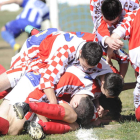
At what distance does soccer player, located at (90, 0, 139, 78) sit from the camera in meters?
3.88

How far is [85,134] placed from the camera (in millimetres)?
3406

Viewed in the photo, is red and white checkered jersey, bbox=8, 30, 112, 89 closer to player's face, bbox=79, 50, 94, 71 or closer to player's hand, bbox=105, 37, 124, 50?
player's face, bbox=79, 50, 94, 71

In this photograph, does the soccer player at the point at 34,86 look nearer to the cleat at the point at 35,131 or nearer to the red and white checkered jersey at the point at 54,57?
the red and white checkered jersey at the point at 54,57

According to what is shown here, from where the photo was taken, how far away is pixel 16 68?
160 inches

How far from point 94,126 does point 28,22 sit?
609 cm

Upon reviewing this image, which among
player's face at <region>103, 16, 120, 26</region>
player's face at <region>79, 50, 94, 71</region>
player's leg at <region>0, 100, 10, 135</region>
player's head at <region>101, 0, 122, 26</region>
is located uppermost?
player's head at <region>101, 0, 122, 26</region>

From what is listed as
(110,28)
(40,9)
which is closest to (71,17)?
(40,9)

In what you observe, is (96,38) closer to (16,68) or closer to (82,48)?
(82,48)

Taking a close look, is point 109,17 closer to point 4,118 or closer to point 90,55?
point 90,55

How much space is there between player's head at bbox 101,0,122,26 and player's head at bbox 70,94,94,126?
3.42ft

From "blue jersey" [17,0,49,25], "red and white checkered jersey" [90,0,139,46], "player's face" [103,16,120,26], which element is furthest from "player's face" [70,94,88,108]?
"blue jersey" [17,0,49,25]

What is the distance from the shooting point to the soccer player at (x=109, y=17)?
388 centimetres

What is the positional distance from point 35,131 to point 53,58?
90 cm

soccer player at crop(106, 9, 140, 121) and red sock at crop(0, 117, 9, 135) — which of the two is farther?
soccer player at crop(106, 9, 140, 121)
